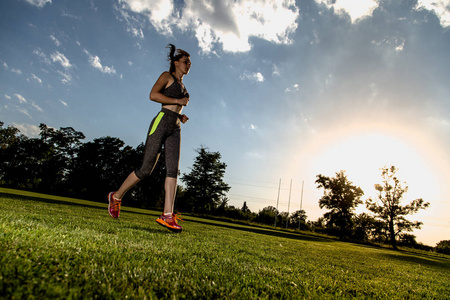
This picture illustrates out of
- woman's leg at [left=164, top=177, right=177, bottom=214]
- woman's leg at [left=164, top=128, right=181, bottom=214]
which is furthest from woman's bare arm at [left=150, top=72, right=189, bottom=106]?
woman's leg at [left=164, top=177, right=177, bottom=214]

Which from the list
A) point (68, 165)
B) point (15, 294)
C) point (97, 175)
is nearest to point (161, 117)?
point (15, 294)

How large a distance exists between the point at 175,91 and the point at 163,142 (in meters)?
0.85

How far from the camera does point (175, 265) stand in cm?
206

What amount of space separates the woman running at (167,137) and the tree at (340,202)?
53666mm

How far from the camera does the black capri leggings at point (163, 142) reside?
3328 mm

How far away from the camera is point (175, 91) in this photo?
356cm

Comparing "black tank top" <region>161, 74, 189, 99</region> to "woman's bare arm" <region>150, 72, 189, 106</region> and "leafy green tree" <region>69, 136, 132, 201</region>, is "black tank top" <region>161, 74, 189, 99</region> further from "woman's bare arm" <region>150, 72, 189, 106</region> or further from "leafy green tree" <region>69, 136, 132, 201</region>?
"leafy green tree" <region>69, 136, 132, 201</region>

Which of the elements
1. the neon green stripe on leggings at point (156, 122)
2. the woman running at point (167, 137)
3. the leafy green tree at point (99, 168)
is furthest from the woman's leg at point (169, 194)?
the leafy green tree at point (99, 168)

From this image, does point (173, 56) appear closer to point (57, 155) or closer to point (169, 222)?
point (169, 222)

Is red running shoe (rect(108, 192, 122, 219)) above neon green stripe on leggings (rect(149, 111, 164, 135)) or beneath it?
beneath

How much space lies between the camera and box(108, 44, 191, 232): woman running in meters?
3.34

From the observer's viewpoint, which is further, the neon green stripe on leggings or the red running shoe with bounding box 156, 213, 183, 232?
the red running shoe with bounding box 156, 213, 183, 232

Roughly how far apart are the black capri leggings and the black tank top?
0.29 meters

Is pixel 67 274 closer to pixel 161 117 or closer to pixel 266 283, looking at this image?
pixel 266 283
